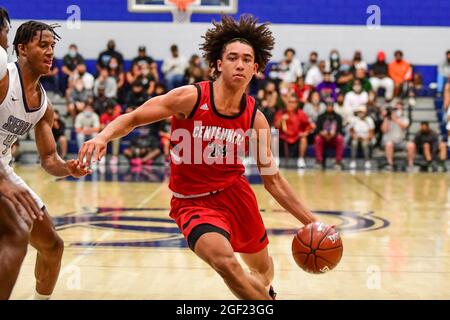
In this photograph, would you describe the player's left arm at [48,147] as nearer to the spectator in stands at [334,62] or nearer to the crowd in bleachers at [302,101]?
the crowd in bleachers at [302,101]

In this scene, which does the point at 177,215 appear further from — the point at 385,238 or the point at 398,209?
the point at 398,209

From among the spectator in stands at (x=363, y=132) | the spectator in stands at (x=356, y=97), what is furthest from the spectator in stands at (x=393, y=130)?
the spectator in stands at (x=356, y=97)

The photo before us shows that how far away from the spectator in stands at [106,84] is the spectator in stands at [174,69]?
1.50m

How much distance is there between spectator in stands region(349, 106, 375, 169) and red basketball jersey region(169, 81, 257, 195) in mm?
13119

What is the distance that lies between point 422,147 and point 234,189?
13.8 metres

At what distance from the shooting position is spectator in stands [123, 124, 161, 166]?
59.6 ft

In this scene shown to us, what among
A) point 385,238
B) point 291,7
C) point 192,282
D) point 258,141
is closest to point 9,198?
point 258,141

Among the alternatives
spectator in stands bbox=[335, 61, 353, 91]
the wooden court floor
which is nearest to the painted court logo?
the wooden court floor

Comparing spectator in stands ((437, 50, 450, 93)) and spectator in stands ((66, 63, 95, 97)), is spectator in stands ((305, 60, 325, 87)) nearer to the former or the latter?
spectator in stands ((437, 50, 450, 93))

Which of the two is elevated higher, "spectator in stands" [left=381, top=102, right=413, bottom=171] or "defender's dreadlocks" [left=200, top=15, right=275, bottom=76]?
"defender's dreadlocks" [left=200, top=15, right=275, bottom=76]

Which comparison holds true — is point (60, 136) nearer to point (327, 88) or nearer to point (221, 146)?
point (327, 88)

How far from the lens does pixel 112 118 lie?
18078 mm

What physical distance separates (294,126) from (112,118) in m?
4.37

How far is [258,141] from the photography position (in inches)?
215
